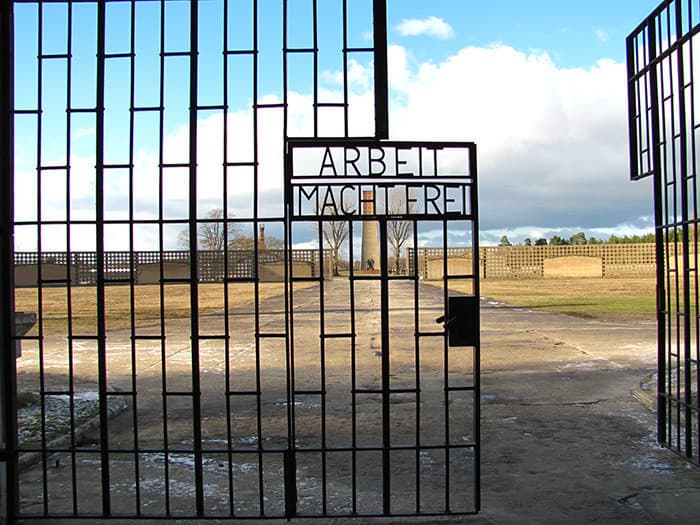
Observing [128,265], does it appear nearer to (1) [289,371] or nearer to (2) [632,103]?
(1) [289,371]

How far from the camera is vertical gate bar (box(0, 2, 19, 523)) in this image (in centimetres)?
514

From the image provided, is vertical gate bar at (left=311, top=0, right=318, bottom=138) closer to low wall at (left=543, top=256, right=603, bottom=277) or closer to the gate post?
the gate post

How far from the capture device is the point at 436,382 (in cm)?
1088

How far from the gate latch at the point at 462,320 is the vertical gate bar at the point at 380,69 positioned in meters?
1.46

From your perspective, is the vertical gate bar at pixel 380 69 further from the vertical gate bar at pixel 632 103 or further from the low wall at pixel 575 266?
Answer: the low wall at pixel 575 266

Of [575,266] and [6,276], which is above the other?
[6,276]

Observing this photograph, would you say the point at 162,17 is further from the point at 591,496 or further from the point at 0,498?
the point at 591,496

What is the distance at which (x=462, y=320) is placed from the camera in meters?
5.25

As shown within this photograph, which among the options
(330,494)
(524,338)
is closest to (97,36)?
(330,494)

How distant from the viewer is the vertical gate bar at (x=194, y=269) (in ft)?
16.6

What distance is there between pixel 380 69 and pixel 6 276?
331cm

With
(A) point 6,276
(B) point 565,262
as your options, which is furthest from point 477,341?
(B) point 565,262

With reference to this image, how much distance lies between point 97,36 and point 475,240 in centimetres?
334

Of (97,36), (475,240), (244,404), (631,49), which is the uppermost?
(631,49)
